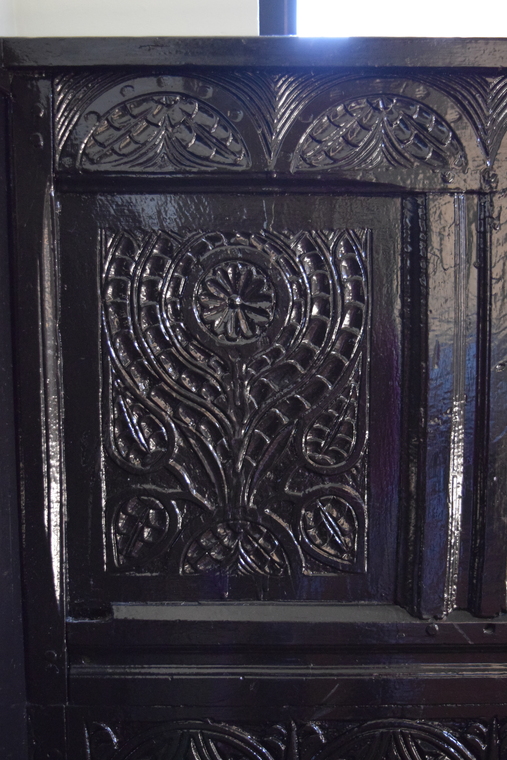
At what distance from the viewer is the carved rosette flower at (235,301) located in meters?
0.89

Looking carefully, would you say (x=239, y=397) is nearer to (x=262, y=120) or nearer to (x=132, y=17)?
(x=262, y=120)

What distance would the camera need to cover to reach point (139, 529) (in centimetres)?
90

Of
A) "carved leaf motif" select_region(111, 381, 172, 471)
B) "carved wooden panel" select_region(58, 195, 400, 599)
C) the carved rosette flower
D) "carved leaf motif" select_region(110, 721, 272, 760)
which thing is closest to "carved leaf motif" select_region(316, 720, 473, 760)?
"carved leaf motif" select_region(110, 721, 272, 760)

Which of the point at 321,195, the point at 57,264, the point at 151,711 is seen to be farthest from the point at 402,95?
the point at 151,711

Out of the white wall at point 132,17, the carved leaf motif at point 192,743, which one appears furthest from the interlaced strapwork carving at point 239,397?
the white wall at point 132,17

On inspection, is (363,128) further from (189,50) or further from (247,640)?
(247,640)

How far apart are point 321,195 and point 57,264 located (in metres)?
0.50

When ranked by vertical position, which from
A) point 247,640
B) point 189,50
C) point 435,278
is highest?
point 189,50

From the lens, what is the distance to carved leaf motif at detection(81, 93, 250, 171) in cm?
85

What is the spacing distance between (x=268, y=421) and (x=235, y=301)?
234 millimetres

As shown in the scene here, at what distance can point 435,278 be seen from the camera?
0.87 meters

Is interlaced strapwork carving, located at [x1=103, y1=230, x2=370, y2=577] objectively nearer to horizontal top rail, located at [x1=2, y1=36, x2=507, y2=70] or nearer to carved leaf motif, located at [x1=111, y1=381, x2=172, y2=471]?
carved leaf motif, located at [x1=111, y1=381, x2=172, y2=471]

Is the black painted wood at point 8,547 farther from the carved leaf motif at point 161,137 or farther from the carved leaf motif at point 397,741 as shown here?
the carved leaf motif at point 397,741

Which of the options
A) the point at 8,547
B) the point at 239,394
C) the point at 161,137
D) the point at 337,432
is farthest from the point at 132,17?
the point at 8,547
